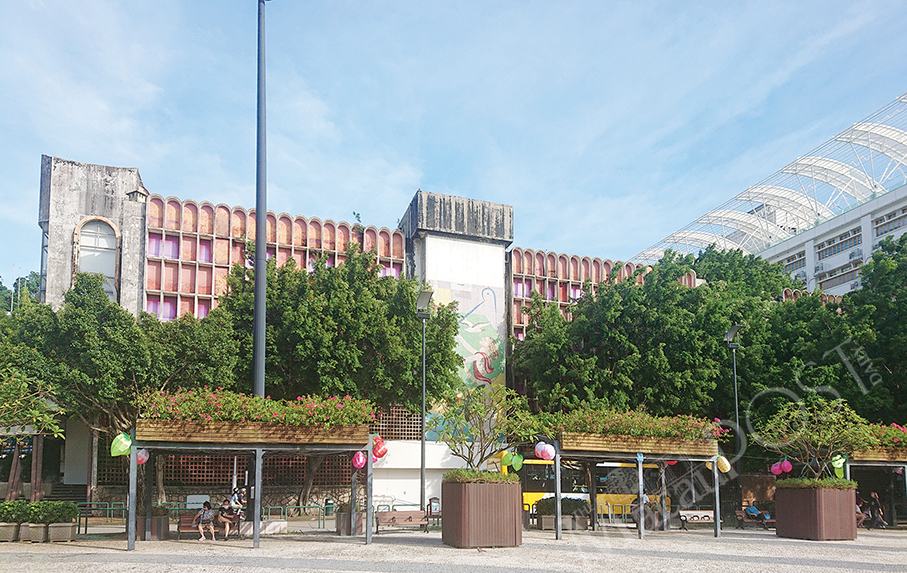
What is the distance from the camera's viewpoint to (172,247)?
34.3m

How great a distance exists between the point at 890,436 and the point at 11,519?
82.3 ft

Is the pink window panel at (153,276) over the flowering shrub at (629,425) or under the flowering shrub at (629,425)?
over

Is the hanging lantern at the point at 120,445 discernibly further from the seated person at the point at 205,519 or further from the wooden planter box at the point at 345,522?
the wooden planter box at the point at 345,522

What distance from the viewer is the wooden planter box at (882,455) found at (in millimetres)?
24570

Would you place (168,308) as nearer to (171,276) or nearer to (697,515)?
(171,276)

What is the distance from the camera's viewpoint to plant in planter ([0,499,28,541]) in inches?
706

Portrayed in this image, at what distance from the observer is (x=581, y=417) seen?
845 inches

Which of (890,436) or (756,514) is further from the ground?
(890,436)

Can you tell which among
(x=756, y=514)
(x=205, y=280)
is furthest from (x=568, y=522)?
(x=205, y=280)

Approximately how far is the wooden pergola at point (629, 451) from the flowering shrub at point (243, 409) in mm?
5555

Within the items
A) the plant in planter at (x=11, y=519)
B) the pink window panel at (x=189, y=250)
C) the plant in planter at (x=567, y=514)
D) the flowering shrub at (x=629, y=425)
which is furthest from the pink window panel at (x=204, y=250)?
the flowering shrub at (x=629, y=425)

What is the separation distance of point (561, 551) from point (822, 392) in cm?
1873

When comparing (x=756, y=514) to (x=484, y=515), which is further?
(x=756, y=514)

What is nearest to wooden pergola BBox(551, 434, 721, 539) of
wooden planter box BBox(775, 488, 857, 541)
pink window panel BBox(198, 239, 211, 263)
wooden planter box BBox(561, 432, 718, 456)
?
wooden planter box BBox(561, 432, 718, 456)
